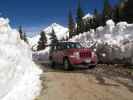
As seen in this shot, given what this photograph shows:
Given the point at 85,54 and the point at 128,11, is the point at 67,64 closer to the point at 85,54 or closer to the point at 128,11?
the point at 85,54

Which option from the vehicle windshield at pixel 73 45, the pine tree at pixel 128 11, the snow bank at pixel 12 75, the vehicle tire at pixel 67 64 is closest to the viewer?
the snow bank at pixel 12 75

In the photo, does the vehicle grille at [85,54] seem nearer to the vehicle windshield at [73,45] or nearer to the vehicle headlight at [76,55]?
the vehicle headlight at [76,55]

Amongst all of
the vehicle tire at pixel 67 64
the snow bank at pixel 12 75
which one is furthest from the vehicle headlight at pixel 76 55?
the snow bank at pixel 12 75

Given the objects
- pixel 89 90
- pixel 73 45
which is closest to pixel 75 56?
pixel 73 45

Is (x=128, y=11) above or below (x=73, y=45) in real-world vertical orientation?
above

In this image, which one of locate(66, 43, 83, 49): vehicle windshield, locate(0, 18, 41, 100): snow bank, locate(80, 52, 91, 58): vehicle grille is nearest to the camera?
locate(0, 18, 41, 100): snow bank

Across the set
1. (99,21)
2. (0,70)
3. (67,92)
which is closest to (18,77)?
(0,70)

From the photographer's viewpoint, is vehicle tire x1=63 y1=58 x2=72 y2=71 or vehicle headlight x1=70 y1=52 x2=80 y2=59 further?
vehicle tire x1=63 y1=58 x2=72 y2=71

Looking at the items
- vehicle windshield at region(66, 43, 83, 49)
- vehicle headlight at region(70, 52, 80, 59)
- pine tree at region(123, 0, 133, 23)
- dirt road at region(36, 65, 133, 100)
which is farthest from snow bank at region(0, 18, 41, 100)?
pine tree at region(123, 0, 133, 23)

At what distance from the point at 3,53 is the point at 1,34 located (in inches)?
64.4

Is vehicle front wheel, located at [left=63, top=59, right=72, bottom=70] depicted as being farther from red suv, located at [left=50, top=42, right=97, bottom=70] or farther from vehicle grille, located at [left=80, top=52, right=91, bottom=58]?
vehicle grille, located at [left=80, top=52, right=91, bottom=58]

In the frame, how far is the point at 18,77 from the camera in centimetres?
803

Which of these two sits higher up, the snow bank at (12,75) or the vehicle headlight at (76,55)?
the vehicle headlight at (76,55)

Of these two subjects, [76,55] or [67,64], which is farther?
[67,64]
